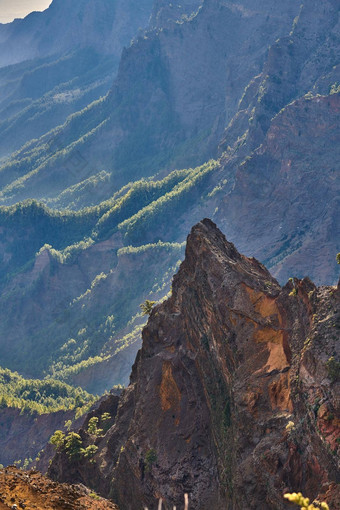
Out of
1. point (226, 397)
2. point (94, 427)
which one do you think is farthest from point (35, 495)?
point (94, 427)

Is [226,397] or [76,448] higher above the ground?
[76,448]

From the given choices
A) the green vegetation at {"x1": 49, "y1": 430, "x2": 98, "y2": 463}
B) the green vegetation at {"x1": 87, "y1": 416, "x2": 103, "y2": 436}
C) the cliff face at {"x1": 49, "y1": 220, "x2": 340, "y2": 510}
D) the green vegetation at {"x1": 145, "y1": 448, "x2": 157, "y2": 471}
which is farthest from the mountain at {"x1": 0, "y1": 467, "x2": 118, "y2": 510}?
the green vegetation at {"x1": 87, "y1": 416, "x2": 103, "y2": 436}

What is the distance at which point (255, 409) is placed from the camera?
66.4 m

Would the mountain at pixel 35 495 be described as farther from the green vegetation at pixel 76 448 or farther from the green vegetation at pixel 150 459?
the green vegetation at pixel 76 448

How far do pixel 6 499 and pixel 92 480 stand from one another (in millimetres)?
48417

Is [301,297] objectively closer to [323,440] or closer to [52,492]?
[323,440]

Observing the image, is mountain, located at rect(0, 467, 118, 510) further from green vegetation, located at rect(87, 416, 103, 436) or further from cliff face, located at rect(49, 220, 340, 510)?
green vegetation, located at rect(87, 416, 103, 436)

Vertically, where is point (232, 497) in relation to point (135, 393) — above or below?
below

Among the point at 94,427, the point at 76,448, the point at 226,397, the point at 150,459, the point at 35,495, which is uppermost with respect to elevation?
the point at 94,427

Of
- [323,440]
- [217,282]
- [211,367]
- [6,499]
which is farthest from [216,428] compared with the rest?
[6,499]

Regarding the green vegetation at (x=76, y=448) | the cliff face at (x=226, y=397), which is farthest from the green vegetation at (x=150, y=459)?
the green vegetation at (x=76, y=448)

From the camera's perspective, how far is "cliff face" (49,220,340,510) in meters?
57.7

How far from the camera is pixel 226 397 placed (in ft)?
246

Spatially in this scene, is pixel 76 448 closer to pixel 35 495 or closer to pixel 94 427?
pixel 94 427
